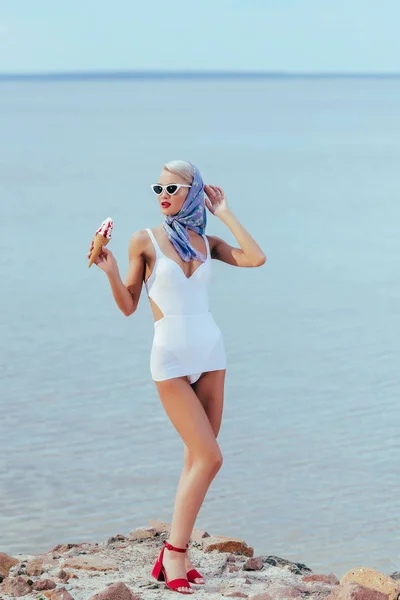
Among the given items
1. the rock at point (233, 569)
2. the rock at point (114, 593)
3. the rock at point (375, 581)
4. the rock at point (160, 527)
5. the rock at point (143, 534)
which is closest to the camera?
the rock at point (114, 593)

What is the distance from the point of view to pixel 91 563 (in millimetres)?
6949

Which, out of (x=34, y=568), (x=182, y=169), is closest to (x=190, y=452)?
(x=34, y=568)

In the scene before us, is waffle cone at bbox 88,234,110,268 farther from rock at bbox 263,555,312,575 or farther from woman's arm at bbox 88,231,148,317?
rock at bbox 263,555,312,575

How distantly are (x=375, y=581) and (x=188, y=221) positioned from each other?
75.5 inches

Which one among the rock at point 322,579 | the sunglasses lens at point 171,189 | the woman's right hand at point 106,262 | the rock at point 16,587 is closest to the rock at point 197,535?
the rock at point 322,579

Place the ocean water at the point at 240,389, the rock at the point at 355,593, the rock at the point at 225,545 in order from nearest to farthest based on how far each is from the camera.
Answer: the rock at the point at 355,593
the rock at the point at 225,545
the ocean water at the point at 240,389

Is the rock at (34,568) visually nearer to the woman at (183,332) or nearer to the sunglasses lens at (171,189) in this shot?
the woman at (183,332)

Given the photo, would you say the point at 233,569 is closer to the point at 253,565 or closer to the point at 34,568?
the point at 253,565

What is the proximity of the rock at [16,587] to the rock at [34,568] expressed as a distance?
0.24 meters

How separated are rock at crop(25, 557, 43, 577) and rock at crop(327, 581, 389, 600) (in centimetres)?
152

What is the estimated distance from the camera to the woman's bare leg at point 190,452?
6.45 metres

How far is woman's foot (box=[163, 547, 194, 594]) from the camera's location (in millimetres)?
6531

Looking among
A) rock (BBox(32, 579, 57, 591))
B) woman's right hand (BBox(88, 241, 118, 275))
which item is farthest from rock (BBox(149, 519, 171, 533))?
woman's right hand (BBox(88, 241, 118, 275))

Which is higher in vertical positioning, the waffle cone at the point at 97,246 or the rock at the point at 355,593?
the waffle cone at the point at 97,246
